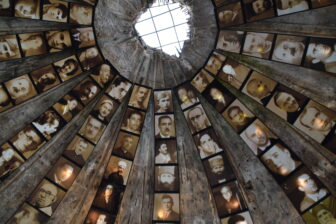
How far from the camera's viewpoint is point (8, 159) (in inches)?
330

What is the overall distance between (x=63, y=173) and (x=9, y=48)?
12.2ft

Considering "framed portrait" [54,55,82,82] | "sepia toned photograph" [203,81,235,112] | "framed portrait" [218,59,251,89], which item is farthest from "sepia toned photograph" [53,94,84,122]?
"framed portrait" [218,59,251,89]

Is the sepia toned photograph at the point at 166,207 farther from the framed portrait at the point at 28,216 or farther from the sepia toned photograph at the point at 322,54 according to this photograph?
the sepia toned photograph at the point at 322,54

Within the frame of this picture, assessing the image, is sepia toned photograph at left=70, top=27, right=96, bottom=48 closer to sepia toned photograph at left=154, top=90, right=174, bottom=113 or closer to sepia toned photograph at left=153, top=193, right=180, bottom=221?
sepia toned photograph at left=154, top=90, right=174, bottom=113

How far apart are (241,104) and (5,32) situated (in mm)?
6801

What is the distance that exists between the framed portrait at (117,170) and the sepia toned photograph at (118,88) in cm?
189

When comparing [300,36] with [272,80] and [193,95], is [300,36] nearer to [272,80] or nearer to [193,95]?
[272,80]

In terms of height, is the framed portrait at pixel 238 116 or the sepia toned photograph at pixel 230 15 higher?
the sepia toned photograph at pixel 230 15

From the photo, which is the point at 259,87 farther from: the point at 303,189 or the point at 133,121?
the point at 133,121

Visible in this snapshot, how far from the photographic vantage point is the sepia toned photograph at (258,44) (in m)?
8.54

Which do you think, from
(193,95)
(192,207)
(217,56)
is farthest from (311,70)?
(192,207)

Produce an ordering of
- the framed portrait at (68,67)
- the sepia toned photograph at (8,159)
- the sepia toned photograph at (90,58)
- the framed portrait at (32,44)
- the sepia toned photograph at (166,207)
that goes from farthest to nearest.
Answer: the sepia toned photograph at (90,58), the framed portrait at (68,67), the sepia toned photograph at (166,207), the framed portrait at (32,44), the sepia toned photograph at (8,159)

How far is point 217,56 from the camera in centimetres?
943

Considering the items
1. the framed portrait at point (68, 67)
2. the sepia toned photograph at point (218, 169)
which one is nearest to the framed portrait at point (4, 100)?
the framed portrait at point (68, 67)
